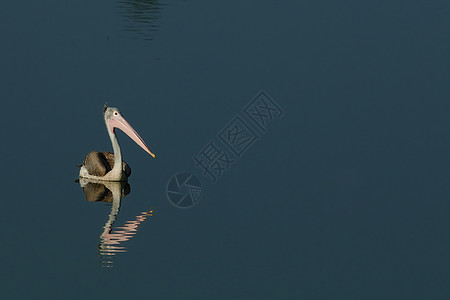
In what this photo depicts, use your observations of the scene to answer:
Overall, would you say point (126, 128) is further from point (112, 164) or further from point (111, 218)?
point (111, 218)

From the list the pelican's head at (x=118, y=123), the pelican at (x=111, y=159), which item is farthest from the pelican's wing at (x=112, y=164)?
the pelican's head at (x=118, y=123)

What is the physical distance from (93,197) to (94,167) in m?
1.13

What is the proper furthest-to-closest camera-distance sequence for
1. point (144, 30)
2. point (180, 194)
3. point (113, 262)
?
point (144, 30) < point (180, 194) < point (113, 262)

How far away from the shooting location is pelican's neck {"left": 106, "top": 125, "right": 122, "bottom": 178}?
64.7ft

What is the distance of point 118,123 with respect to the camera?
20391mm

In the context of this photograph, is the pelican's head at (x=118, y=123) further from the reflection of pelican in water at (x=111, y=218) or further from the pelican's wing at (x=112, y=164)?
the reflection of pelican in water at (x=111, y=218)

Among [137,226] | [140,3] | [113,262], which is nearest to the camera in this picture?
[113,262]

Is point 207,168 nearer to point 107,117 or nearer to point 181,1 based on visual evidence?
point 107,117

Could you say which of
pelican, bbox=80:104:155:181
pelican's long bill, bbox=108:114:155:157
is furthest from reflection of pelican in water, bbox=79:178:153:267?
pelican's long bill, bbox=108:114:155:157

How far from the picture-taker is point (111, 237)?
54.5 feet

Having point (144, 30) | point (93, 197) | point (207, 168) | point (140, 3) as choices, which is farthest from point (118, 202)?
point (140, 3)

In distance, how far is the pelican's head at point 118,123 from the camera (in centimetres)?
2012

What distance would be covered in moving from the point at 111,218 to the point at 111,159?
3048 mm

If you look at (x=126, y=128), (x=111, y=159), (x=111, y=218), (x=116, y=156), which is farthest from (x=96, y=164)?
(x=111, y=218)
